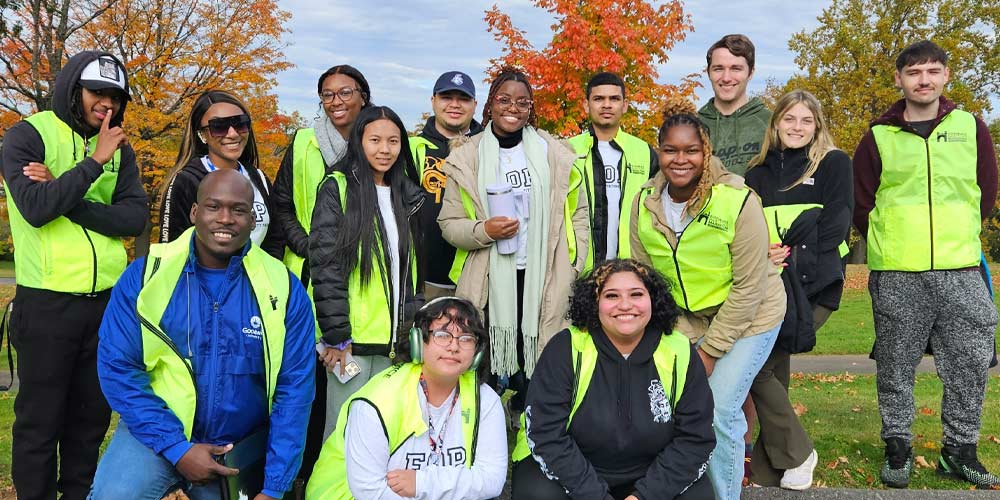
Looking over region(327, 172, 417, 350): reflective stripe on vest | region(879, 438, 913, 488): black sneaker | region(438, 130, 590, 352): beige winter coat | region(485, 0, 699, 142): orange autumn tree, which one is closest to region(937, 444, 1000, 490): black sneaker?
region(879, 438, 913, 488): black sneaker

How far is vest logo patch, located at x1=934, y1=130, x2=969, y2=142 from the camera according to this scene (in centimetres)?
468

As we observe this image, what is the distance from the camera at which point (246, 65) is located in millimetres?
16500

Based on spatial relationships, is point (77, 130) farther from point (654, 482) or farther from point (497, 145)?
point (654, 482)

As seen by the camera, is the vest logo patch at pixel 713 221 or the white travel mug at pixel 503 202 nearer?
the vest logo patch at pixel 713 221

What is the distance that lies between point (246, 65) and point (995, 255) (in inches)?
1244

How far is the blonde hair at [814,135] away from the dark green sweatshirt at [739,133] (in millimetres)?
229

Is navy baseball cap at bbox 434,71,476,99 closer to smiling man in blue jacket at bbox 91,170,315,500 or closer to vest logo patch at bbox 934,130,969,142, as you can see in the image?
smiling man in blue jacket at bbox 91,170,315,500

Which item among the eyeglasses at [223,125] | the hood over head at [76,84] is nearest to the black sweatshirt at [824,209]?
the eyeglasses at [223,125]

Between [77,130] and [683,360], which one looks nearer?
[683,360]

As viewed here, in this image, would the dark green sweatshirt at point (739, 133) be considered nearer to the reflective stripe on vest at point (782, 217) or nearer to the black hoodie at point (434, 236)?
the reflective stripe on vest at point (782, 217)

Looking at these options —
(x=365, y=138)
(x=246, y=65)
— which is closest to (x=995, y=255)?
(x=246, y=65)

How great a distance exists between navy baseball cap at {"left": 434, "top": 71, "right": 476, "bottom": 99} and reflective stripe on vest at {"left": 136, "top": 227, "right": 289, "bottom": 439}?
2.14m

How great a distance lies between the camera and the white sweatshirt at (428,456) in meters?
3.21

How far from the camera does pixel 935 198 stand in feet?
15.5
